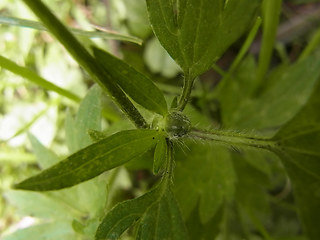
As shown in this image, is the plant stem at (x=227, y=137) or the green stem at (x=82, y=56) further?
the plant stem at (x=227, y=137)

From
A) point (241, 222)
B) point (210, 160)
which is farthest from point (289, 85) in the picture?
point (241, 222)

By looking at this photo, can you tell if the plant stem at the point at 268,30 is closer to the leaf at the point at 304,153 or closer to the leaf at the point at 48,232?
the leaf at the point at 304,153

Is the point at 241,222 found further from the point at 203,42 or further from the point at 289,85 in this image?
the point at 203,42

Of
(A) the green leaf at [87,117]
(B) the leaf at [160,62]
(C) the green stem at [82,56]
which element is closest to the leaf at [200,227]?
(A) the green leaf at [87,117]

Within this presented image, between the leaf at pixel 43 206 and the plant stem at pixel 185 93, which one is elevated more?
the leaf at pixel 43 206

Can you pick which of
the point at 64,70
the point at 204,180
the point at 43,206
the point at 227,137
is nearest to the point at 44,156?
the point at 43,206
